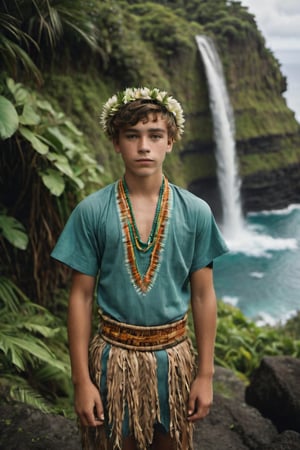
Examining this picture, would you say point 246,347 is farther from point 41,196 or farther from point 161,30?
point 161,30

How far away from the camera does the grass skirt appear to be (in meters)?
1.84

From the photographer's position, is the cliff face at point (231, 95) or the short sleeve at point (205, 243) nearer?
the short sleeve at point (205, 243)

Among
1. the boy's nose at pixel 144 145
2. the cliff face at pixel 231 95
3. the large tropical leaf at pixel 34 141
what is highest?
the cliff face at pixel 231 95

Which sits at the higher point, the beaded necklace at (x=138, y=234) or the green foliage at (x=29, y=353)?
the beaded necklace at (x=138, y=234)

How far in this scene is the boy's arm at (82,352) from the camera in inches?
70.3

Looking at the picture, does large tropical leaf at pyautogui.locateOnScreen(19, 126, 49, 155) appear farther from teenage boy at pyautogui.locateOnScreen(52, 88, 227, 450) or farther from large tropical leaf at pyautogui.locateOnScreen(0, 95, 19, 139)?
teenage boy at pyautogui.locateOnScreen(52, 88, 227, 450)

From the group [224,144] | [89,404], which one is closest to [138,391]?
[89,404]

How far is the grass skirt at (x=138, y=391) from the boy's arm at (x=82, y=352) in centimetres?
7

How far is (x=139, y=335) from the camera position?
6.01 feet

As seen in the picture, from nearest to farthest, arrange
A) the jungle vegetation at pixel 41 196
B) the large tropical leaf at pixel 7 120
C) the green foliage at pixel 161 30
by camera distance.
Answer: the large tropical leaf at pixel 7 120, the jungle vegetation at pixel 41 196, the green foliage at pixel 161 30

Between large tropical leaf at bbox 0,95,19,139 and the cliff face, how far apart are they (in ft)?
20.2

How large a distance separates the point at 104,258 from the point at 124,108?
23.1 inches

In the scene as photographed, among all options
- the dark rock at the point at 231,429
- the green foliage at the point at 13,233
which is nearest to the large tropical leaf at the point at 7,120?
the green foliage at the point at 13,233

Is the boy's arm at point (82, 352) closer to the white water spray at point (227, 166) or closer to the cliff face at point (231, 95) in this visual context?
the cliff face at point (231, 95)
